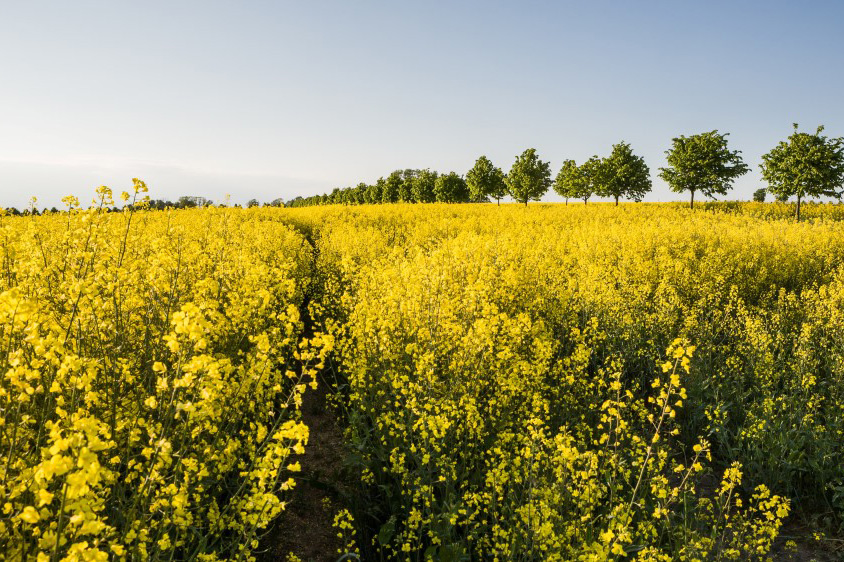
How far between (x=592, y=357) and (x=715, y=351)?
1948mm

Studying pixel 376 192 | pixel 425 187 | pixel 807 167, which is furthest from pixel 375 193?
pixel 807 167

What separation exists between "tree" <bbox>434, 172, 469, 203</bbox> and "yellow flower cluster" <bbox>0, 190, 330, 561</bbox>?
5282 centimetres

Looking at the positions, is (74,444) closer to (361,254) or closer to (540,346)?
(540,346)

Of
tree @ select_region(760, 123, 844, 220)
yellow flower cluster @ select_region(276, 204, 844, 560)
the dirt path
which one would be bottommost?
the dirt path

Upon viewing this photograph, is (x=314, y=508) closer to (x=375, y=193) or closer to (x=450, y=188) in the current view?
(x=450, y=188)

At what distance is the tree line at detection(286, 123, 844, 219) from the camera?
29266 millimetres

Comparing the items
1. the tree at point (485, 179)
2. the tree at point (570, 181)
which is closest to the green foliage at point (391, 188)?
the tree at point (485, 179)

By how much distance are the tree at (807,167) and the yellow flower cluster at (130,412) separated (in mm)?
35638

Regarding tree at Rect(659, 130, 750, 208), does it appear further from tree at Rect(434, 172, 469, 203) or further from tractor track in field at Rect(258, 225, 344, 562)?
tractor track in field at Rect(258, 225, 344, 562)

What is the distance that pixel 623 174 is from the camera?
42500 mm

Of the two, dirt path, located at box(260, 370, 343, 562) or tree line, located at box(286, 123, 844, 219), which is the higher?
tree line, located at box(286, 123, 844, 219)

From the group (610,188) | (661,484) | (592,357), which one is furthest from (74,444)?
(610,188)

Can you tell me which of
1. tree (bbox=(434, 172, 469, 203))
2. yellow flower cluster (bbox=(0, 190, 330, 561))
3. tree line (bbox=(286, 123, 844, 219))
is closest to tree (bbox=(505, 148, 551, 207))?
tree line (bbox=(286, 123, 844, 219))

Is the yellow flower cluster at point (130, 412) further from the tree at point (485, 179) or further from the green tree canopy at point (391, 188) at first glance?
the green tree canopy at point (391, 188)
